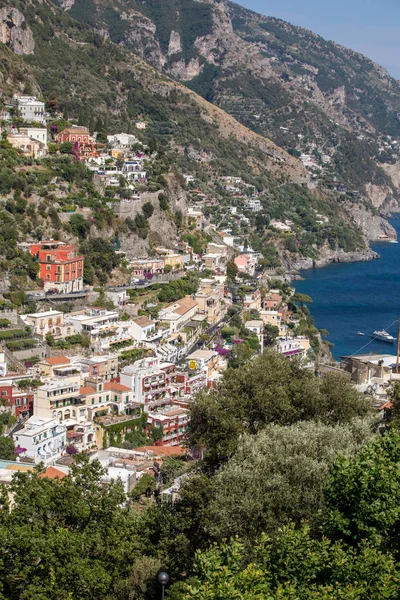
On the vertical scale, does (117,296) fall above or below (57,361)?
above

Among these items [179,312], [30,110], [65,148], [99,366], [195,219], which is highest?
[30,110]

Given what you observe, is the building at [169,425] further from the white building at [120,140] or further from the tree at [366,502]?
the white building at [120,140]

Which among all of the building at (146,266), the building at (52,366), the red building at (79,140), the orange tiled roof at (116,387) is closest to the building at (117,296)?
the building at (146,266)

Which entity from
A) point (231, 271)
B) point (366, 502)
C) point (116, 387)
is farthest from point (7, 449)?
point (231, 271)

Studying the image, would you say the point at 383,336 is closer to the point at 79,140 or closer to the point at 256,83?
the point at 79,140

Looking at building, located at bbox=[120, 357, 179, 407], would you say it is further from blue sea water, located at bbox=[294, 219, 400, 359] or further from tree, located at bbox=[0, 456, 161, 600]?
blue sea water, located at bbox=[294, 219, 400, 359]

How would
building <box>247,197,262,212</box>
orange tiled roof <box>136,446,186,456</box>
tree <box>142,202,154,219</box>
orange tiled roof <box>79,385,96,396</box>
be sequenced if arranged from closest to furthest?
orange tiled roof <box>136,446,186,456</box> → orange tiled roof <box>79,385,96,396</box> → tree <box>142,202,154,219</box> → building <box>247,197,262,212</box>

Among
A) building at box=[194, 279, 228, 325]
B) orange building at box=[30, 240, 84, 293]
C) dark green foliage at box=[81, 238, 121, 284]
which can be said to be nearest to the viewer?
orange building at box=[30, 240, 84, 293]

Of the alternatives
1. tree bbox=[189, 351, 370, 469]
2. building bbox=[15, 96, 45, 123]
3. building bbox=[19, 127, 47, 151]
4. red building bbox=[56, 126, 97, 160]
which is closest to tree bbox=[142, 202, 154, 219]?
red building bbox=[56, 126, 97, 160]
